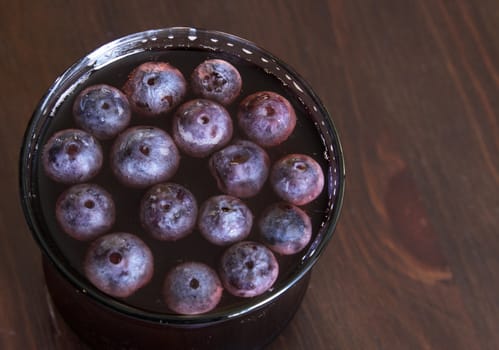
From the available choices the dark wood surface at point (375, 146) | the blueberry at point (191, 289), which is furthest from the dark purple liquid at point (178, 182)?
the dark wood surface at point (375, 146)

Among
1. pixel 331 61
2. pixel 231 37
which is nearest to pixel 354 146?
pixel 331 61

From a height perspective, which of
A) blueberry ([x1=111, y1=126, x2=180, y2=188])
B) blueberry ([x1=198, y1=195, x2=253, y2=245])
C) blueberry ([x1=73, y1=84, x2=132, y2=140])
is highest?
blueberry ([x1=73, y1=84, x2=132, y2=140])

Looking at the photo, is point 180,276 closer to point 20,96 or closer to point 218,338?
point 218,338

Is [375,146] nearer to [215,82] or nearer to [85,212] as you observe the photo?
[215,82]

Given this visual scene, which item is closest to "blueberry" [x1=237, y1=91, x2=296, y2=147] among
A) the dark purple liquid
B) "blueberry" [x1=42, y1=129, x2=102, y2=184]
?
the dark purple liquid

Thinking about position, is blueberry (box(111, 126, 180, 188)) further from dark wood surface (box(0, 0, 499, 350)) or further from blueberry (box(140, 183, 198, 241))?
dark wood surface (box(0, 0, 499, 350))

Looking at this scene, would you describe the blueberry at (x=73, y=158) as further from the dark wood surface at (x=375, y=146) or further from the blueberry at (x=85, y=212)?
the dark wood surface at (x=375, y=146)

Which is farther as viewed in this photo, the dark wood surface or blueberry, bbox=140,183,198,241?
the dark wood surface
